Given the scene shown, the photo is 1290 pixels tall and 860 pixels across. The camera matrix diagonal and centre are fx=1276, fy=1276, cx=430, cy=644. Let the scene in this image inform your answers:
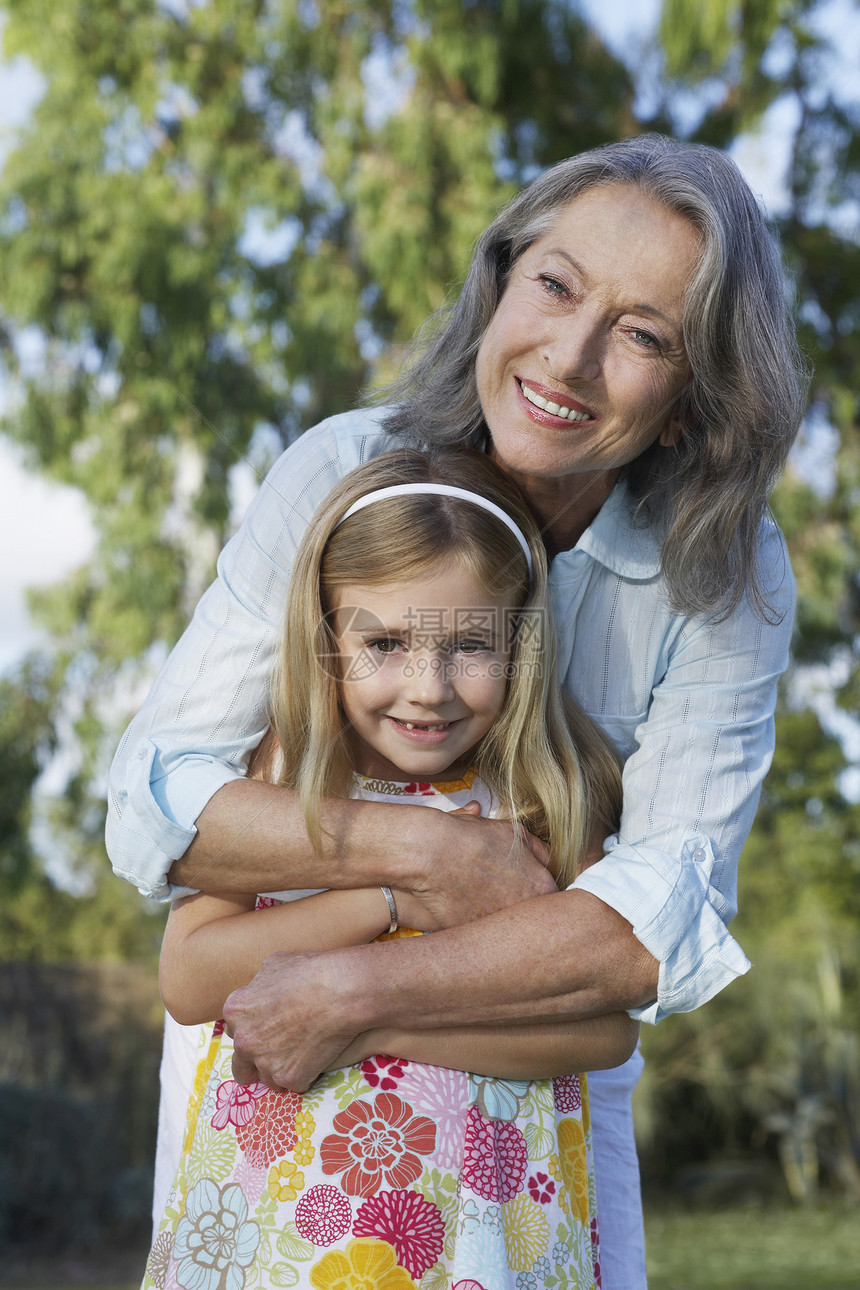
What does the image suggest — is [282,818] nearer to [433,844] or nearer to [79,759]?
[433,844]

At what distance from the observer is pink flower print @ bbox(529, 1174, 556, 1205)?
1522 mm

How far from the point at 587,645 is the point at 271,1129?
79cm

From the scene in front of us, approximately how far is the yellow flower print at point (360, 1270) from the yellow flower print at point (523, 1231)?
5.2 inches

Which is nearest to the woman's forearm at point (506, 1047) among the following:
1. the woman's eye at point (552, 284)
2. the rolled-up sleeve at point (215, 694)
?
the rolled-up sleeve at point (215, 694)

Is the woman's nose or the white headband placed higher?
the woman's nose

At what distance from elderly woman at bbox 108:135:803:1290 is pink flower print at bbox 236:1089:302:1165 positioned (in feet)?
0.12

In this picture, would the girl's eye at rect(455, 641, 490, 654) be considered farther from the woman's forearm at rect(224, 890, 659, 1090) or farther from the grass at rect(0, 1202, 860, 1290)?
the grass at rect(0, 1202, 860, 1290)

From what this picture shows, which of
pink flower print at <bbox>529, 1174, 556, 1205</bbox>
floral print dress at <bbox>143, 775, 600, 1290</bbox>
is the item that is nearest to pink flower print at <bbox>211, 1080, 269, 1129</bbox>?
floral print dress at <bbox>143, 775, 600, 1290</bbox>

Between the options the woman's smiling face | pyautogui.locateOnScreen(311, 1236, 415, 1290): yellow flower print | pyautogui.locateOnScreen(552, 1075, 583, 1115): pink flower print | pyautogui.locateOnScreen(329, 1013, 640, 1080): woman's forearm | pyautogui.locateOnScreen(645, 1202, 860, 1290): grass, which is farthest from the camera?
pyautogui.locateOnScreen(645, 1202, 860, 1290): grass

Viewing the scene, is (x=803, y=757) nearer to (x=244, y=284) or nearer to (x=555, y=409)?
(x=244, y=284)

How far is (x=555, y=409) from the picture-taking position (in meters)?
1.75

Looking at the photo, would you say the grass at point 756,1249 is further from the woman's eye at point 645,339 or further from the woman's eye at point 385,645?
the woman's eye at point 645,339

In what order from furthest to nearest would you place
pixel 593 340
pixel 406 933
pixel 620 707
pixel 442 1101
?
pixel 620 707
pixel 593 340
pixel 406 933
pixel 442 1101

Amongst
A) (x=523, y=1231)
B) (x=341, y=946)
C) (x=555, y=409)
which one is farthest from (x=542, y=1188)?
(x=555, y=409)
